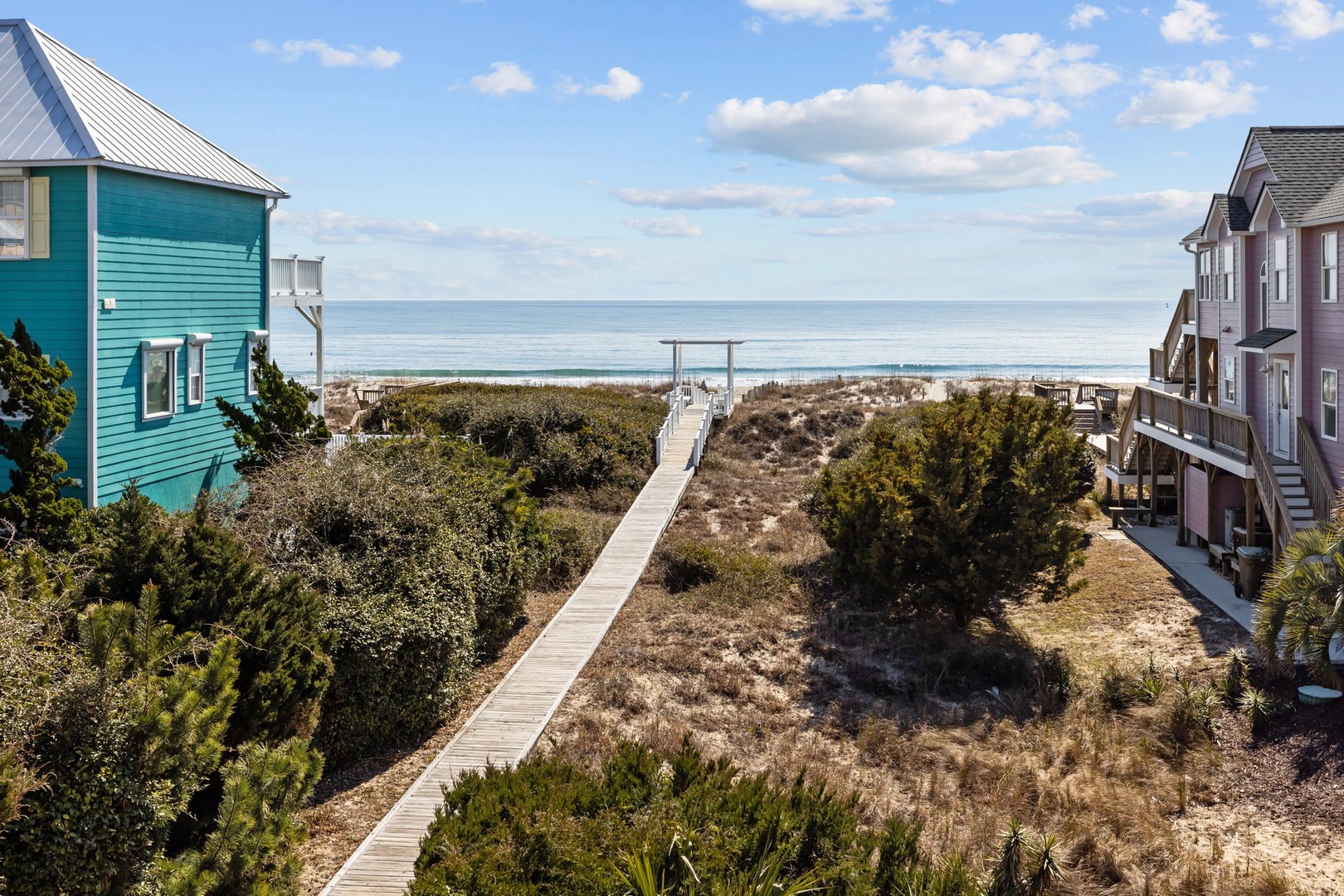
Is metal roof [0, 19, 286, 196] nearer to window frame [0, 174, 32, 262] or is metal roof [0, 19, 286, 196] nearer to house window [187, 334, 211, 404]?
window frame [0, 174, 32, 262]

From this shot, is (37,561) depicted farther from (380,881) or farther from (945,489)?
(945,489)

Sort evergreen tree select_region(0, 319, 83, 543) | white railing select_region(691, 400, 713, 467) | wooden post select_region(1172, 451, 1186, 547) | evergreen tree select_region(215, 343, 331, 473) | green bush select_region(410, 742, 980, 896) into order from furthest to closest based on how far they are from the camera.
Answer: white railing select_region(691, 400, 713, 467)
wooden post select_region(1172, 451, 1186, 547)
evergreen tree select_region(215, 343, 331, 473)
evergreen tree select_region(0, 319, 83, 543)
green bush select_region(410, 742, 980, 896)

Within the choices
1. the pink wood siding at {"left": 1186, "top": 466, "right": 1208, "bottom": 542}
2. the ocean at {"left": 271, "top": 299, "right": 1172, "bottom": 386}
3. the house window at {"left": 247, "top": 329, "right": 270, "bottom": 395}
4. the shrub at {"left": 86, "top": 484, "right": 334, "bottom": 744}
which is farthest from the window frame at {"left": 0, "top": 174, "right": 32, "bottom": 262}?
the ocean at {"left": 271, "top": 299, "right": 1172, "bottom": 386}

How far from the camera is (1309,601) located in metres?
11.7

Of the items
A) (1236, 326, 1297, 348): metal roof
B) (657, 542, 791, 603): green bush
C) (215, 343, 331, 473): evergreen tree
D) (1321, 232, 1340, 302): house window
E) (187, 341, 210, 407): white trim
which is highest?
(1321, 232, 1340, 302): house window

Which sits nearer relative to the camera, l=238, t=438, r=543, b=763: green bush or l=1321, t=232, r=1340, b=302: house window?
l=238, t=438, r=543, b=763: green bush

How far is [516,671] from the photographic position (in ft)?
46.8

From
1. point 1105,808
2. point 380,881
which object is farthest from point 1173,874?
point 380,881

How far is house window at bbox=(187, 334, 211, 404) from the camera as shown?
20406mm

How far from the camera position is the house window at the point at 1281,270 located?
20.7 metres

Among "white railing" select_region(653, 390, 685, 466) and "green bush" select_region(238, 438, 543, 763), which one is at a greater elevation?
"white railing" select_region(653, 390, 685, 466)

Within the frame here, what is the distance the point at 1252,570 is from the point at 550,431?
1594cm

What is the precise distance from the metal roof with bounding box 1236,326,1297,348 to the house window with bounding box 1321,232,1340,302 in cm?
101

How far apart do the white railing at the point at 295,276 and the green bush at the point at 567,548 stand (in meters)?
8.60
